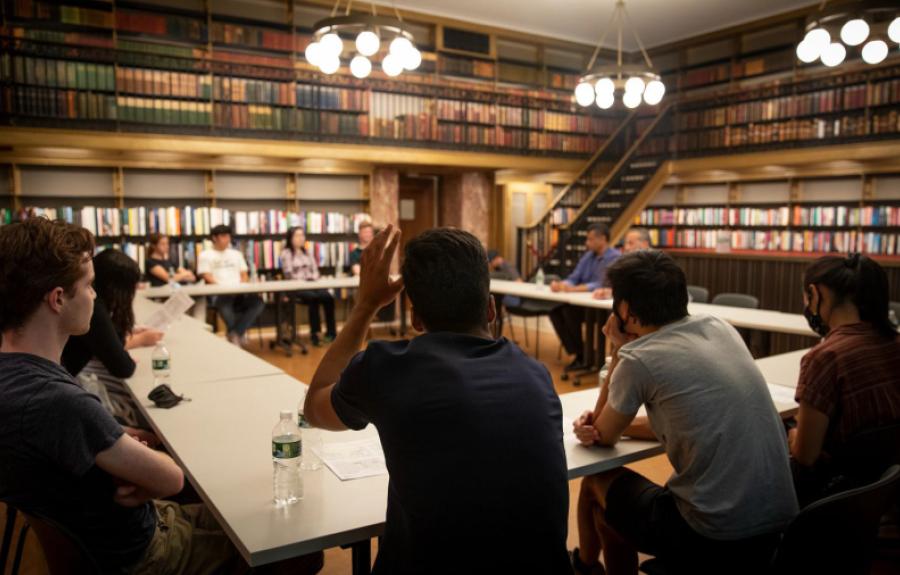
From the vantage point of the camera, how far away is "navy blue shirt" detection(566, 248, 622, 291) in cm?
638

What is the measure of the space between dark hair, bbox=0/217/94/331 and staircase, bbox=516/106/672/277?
26.7 ft

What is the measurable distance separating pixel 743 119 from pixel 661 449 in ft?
29.7

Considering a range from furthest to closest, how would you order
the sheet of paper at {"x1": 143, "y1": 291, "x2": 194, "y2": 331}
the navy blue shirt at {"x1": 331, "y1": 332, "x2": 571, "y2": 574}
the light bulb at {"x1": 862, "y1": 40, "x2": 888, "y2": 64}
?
1. the light bulb at {"x1": 862, "y1": 40, "x2": 888, "y2": 64}
2. the sheet of paper at {"x1": 143, "y1": 291, "x2": 194, "y2": 331}
3. the navy blue shirt at {"x1": 331, "y1": 332, "x2": 571, "y2": 574}

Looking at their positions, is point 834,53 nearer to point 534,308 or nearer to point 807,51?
point 807,51

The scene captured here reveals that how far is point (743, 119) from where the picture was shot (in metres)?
9.84

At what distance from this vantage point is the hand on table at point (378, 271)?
1.48 metres

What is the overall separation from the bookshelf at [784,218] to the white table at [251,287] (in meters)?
5.33

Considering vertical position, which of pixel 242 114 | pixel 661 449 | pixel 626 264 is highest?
pixel 242 114

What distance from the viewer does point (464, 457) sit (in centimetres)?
124

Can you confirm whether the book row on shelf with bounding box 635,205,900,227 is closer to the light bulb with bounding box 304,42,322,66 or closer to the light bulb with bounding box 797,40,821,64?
the light bulb with bounding box 797,40,821,64

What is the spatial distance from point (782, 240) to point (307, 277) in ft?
22.5

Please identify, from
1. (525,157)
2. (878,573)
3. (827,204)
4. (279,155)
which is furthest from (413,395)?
(827,204)

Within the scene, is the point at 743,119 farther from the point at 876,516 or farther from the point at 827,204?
the point at 876,516

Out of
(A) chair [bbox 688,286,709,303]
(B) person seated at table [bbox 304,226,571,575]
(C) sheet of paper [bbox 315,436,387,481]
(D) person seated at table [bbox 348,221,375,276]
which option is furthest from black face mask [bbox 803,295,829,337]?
(D) person seated at table [bbox 348,221,375,276]
